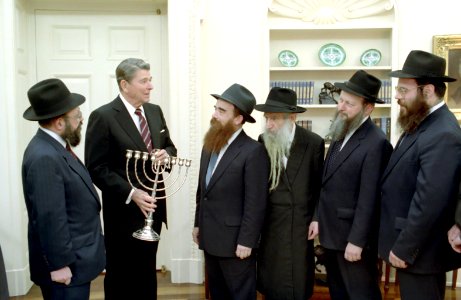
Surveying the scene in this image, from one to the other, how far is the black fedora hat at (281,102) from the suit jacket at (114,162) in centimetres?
81

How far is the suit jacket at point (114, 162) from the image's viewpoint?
2789 mm

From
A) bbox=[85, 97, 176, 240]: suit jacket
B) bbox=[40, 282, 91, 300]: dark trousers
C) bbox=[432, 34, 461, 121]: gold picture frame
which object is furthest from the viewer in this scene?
bbox=[432, 34, 461, 121]: gold picture frame

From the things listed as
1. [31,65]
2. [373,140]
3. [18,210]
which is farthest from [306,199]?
[31,65]

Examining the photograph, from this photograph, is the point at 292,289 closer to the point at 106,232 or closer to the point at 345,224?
the point at 345,224

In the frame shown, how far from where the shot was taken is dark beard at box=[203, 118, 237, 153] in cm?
268

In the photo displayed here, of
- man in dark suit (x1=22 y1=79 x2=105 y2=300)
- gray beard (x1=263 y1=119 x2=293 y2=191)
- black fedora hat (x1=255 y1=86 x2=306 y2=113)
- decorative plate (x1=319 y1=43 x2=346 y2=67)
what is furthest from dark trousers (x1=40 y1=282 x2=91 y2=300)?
decorative plate (x1=319 y1=43 x2=346 y2=67)

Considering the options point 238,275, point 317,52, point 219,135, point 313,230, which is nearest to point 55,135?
point 219,135

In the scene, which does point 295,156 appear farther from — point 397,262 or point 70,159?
point 70,159

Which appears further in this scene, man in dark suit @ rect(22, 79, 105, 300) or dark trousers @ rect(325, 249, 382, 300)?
dark trousers @ rect(325, 249, 382, 300)

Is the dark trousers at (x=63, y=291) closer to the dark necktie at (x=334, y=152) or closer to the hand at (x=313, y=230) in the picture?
the hand at (x=313, y=230)

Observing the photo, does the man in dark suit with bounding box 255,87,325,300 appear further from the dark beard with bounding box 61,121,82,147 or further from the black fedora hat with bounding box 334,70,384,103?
the dark beard with bounding box 61,121,82,147

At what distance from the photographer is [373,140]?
8.29 ft

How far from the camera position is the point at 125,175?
288cm

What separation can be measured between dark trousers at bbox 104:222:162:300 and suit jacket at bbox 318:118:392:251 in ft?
3.69
